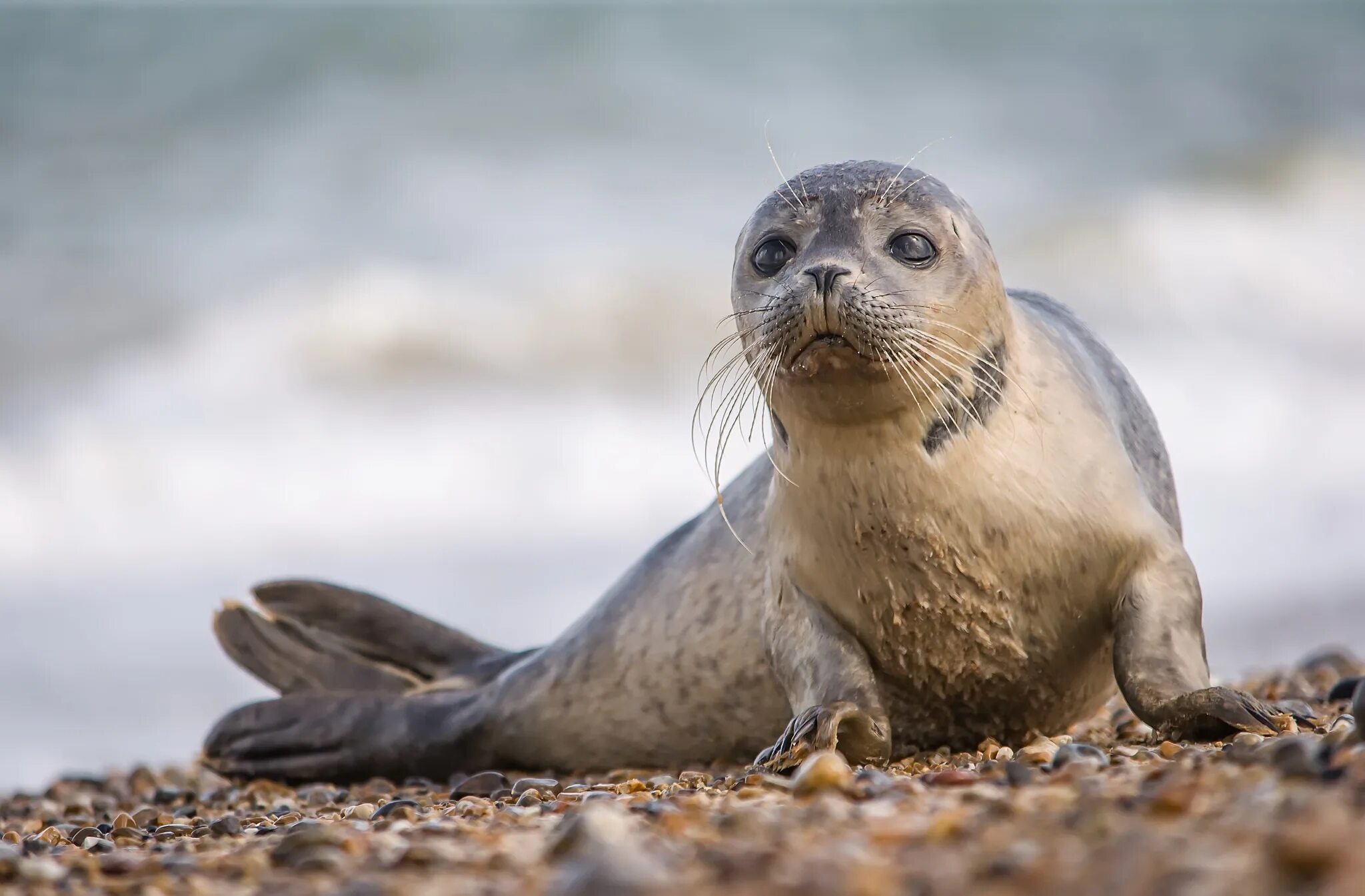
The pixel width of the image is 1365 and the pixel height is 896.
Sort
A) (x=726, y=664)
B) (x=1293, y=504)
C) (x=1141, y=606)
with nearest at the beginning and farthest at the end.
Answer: (x=1141, y=606), (x=726, y=664), (x=1293, y=504)

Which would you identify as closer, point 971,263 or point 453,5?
point 971,263

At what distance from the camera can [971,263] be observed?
3861 mm

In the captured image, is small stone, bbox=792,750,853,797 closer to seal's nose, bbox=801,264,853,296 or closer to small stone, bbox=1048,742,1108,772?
small stone, bbox=1048,742,1108,772

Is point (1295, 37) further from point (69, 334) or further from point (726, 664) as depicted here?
point (726, 664)

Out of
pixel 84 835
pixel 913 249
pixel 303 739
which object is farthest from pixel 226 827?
pixel 303 739

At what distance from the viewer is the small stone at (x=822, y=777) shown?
113 inches

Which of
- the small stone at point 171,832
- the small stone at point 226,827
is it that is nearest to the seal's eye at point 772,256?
the small stone at point 226,827

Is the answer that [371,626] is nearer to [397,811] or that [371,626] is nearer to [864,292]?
[397,811]

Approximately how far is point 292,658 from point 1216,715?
10.7 ft

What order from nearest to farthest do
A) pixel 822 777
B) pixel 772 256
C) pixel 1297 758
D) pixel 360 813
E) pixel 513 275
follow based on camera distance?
pixel 1297 758
pixel 822 777
pixel 360 813
pixel 772 256
pixel 513 275

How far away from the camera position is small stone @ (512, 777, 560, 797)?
3999mm

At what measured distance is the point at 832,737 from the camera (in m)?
3.65

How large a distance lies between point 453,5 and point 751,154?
4.58m

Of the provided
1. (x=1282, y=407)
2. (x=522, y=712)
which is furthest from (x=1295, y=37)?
(x=522, y=712)
